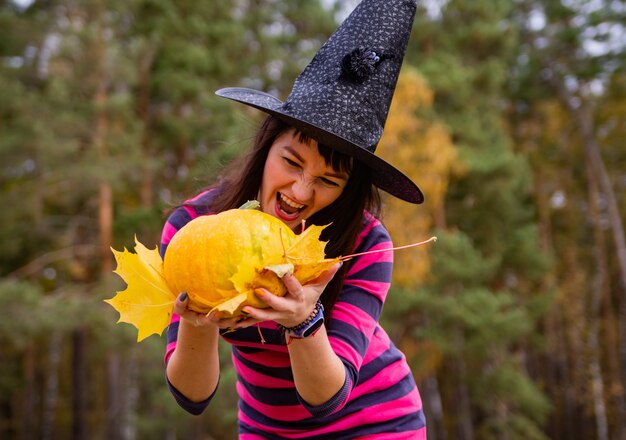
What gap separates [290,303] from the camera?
54.6 inches

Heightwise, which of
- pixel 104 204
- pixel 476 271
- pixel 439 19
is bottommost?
pixel 476 271

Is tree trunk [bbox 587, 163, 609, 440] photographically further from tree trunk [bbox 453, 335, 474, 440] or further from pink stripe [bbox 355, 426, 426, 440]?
pink stripe [bbox 355, 426, 426, 440]

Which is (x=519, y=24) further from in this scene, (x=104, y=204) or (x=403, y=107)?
(x=104, y=204)

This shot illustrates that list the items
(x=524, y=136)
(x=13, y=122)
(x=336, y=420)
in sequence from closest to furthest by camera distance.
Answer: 1. (x=336, y=420)
2. (x=13, y=122)
3. (x=524, y=136)

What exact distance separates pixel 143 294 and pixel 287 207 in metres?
0.48

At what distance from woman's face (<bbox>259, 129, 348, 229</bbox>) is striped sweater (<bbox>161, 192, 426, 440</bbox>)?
29 centimetres

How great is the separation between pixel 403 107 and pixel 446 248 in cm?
320

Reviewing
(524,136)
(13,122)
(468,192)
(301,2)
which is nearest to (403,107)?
(468,192)

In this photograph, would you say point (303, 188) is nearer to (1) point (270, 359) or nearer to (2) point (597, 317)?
(1) point (270, 359)

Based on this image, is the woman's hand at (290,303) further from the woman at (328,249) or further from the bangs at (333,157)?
the bangs at (333,157)

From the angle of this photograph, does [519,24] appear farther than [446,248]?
Yes

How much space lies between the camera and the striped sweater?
6.21ft

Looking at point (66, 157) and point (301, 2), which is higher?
point (301, 2)

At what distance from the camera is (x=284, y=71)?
1642 cm
